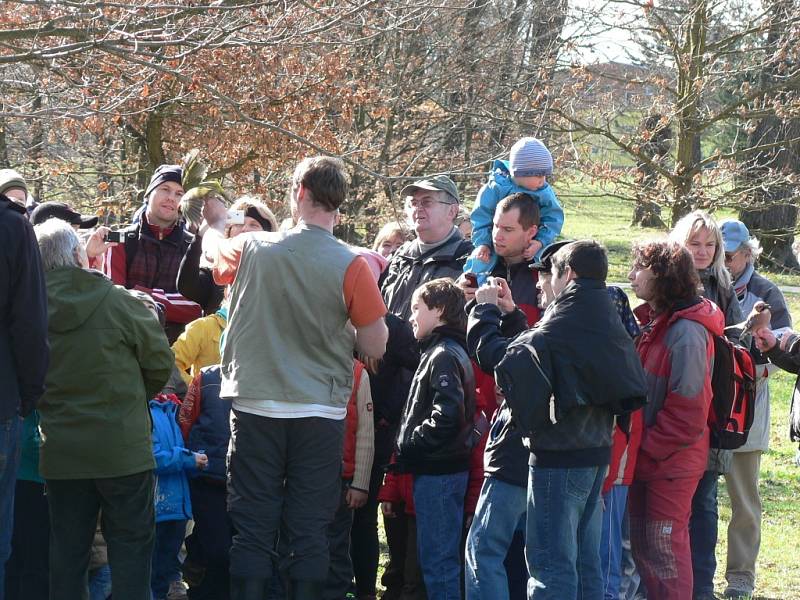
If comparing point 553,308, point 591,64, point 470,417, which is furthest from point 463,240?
point 591,64

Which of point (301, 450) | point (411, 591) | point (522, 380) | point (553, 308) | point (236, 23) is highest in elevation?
point (236, 23)

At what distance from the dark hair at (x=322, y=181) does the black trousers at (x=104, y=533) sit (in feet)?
4.40

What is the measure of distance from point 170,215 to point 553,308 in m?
3.17

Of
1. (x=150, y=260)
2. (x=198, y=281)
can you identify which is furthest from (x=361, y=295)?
(x=150, y=260)

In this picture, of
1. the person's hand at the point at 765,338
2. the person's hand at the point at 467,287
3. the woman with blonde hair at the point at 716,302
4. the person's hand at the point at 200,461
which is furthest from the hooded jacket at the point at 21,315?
the person's hand at the point at 765,338

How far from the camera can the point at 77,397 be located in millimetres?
4074

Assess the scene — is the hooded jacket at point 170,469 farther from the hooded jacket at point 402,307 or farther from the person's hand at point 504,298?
the person's hand at point 504,298

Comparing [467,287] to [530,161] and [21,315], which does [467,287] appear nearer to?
[530,161]

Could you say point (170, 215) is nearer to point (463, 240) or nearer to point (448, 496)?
point (463, 240)

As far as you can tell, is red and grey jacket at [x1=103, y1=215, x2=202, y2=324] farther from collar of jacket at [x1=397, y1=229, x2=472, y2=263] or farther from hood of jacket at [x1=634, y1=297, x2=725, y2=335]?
hood of jacket at [x1=634, y1=297, x2=725, y2=335]

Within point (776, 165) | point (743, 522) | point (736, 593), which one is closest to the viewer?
point (736, 593)

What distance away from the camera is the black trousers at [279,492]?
404cm

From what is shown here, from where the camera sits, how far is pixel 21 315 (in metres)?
3.80

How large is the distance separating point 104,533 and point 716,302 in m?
3.37
